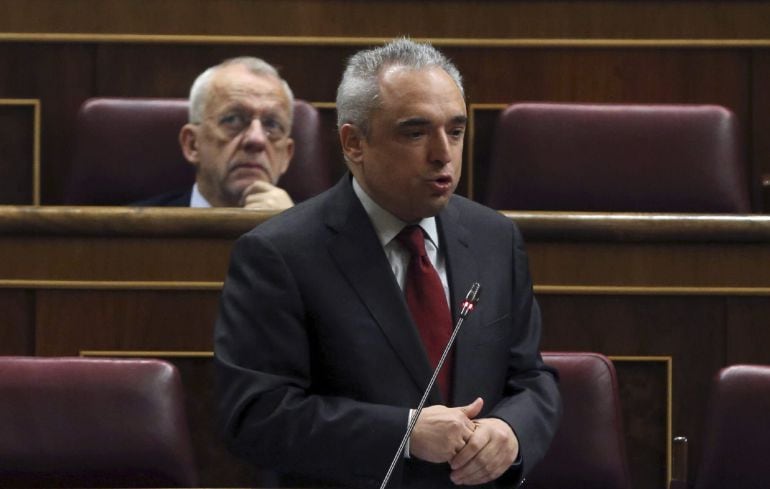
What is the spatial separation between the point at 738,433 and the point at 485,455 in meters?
0.15

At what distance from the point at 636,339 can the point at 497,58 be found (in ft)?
1.19

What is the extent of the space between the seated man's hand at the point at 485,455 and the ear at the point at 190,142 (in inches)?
18.8

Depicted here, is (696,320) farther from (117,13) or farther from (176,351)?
(117,13)

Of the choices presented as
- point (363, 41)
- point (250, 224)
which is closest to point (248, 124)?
point (363, 41)

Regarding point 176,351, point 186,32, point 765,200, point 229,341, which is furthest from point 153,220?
point 765,200

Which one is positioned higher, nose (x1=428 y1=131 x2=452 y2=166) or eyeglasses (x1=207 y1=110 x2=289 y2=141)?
nose (x1=428 y1=131 x2=452 y2=166)

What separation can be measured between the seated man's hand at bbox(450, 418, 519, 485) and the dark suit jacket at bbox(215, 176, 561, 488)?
12mm

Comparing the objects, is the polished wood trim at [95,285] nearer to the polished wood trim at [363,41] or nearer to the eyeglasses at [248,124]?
the eyeglasses at [248,124]

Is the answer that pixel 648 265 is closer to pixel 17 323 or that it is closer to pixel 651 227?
pixel 651 227

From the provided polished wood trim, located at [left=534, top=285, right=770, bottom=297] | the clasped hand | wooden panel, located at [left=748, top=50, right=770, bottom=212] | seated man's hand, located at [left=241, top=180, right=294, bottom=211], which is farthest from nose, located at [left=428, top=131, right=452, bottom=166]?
wooden panel, located at [left=748, top=50, right=770, bottom=212]

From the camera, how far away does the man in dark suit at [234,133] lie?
0.97 meters

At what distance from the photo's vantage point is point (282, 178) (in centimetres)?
101

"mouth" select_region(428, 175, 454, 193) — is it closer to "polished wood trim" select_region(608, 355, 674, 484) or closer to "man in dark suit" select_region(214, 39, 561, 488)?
"man in dark suit" select_region(214, 39, 561, 488)

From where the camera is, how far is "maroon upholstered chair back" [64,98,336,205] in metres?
0.99
